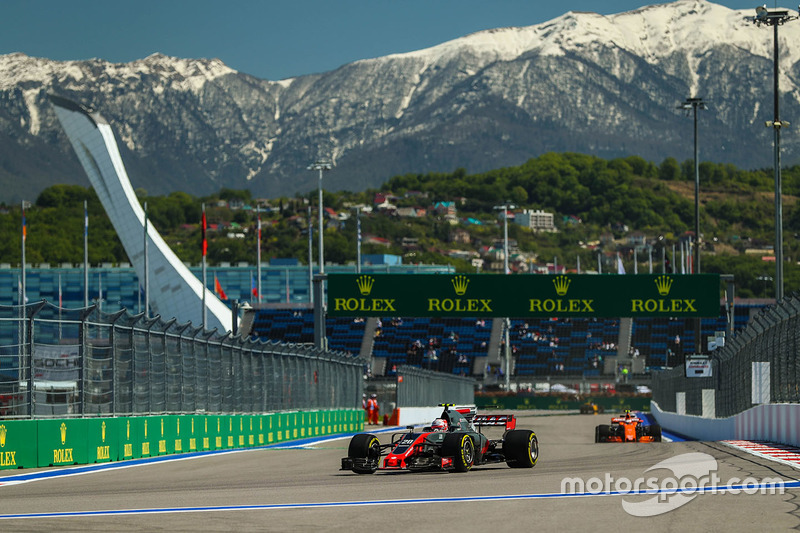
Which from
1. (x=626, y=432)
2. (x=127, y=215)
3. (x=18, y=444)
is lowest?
(x=626, y=432)

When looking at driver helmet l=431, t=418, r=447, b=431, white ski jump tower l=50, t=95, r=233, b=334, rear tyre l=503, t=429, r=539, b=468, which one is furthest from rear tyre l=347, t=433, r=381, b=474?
white ski jump tower l=50, t=95, r=233, b=334

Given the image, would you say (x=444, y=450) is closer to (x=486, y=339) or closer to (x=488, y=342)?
(x=488, y=342)

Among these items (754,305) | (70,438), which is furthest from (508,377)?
(70,438)

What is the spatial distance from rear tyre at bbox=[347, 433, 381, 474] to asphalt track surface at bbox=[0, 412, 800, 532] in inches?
9.3

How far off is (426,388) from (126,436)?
36065 millimetres

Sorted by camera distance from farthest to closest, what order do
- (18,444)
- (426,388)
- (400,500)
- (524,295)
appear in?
(426,388) → (524,295) → (18,444) → (400,500)

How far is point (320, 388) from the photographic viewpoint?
1487 inches

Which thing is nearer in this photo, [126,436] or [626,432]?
[126,436]

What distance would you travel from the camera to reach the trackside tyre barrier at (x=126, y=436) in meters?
18.5

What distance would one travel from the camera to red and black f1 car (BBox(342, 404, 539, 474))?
16516 millimetres

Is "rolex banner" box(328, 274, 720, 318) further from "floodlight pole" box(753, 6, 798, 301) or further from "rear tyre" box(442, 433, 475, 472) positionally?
"rear tyre" box(442, 433, 475, 472)

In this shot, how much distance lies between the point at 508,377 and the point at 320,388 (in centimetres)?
5374

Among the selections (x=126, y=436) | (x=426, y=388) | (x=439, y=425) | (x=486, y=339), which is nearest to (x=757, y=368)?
(x=439, y=425)

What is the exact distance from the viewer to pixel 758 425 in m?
25.7
